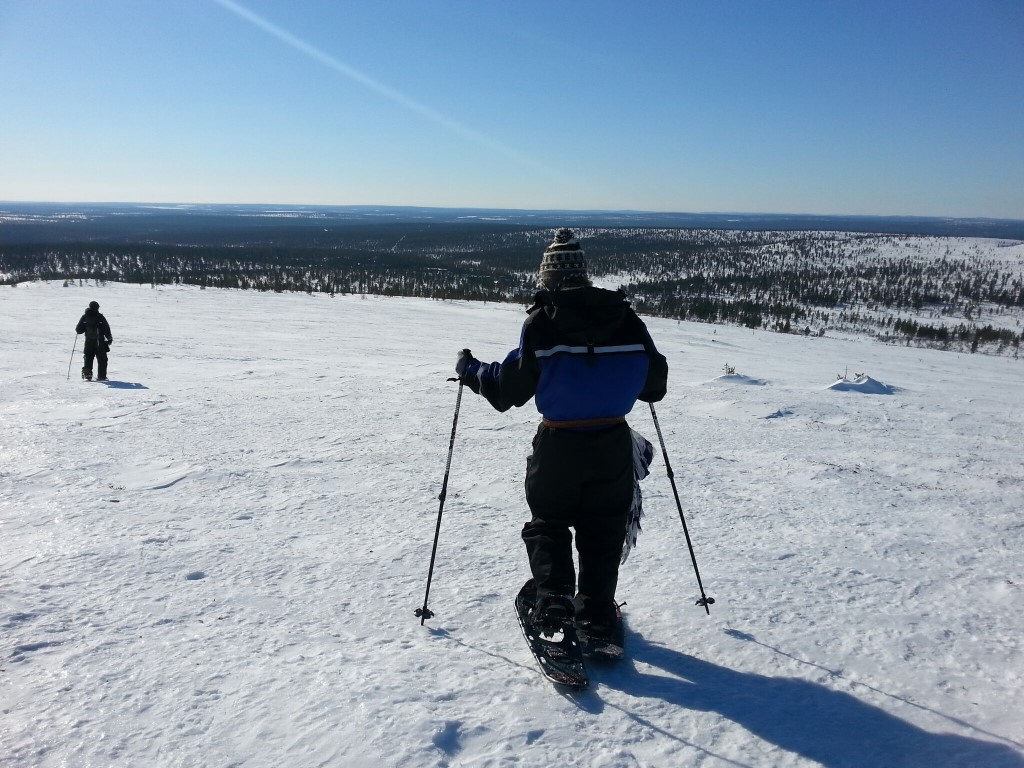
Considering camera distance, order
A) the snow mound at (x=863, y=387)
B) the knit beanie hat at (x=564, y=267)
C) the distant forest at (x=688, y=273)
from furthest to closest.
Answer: the distant forest at (x=688, y=273), the snow mound at (x=863, y=387), the knit beanie hat at (x=564, y=267)

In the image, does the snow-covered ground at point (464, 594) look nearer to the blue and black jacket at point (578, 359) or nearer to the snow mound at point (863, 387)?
the blue and black jacket at point (578, 359)

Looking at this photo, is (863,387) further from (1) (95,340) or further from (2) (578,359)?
(1) (95,340)

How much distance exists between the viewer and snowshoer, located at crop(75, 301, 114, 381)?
10797 mm

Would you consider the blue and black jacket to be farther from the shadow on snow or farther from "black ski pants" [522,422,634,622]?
the shadow on snow

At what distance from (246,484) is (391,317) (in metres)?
21.7

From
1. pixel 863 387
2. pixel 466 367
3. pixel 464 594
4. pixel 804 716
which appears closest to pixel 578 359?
pixel 466 367

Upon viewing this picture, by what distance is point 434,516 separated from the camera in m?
4.30

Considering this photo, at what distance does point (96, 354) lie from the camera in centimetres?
1085

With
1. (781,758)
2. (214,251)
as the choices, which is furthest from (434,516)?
(214,251)

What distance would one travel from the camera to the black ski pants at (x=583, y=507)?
8.59 feet

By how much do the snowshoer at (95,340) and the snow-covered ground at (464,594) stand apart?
13.4ft

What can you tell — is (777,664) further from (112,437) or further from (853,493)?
(112,437)

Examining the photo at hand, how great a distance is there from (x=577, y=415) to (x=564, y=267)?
66cm

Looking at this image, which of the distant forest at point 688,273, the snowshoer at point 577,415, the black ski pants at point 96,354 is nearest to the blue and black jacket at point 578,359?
the snowshoer at point 577,415
